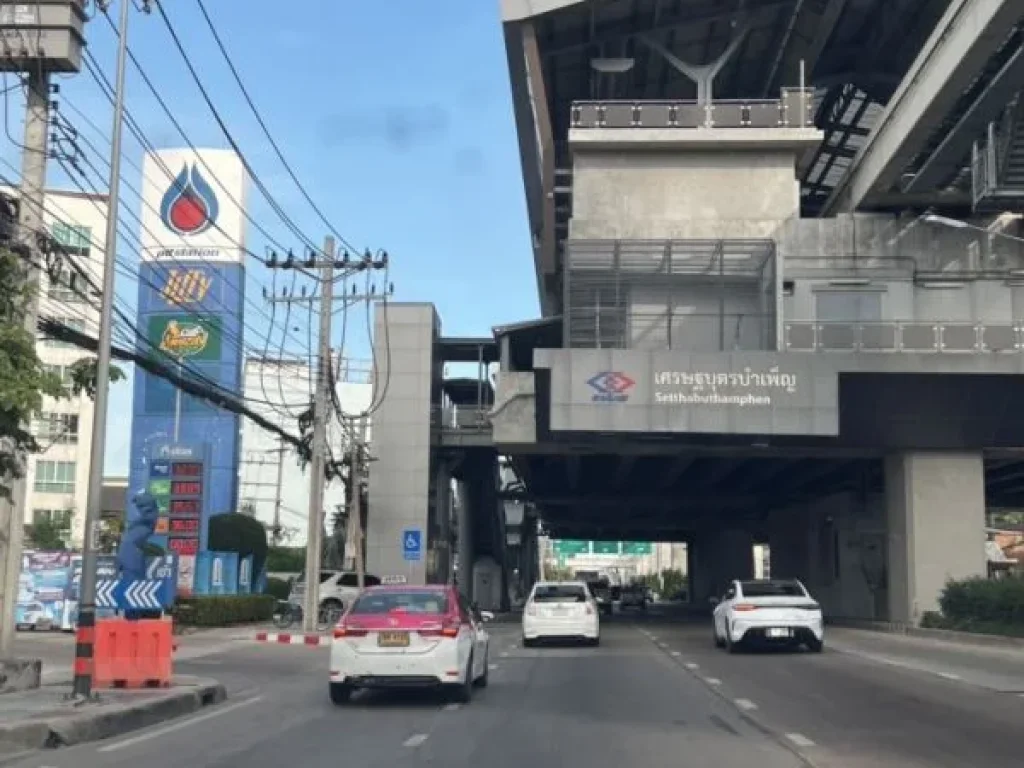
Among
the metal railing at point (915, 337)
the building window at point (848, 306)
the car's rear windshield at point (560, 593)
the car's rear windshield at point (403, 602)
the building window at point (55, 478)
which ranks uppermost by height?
the building window at point (848, 306)

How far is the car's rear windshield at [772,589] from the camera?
2616cm

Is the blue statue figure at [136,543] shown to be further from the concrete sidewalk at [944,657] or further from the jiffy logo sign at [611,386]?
the jiffy logo sign at [611,386]

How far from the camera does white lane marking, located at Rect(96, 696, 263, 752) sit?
480 inches

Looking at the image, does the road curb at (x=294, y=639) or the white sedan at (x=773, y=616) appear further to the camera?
the road curb at (x=294, y=639)

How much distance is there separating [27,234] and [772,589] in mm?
16780

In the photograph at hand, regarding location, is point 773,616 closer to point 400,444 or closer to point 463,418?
point 400,444

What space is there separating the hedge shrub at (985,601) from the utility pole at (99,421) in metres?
22.3

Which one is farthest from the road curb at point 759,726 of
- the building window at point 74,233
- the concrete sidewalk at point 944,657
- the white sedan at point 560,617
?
the building window at point 74,233

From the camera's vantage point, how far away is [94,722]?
12852 mm

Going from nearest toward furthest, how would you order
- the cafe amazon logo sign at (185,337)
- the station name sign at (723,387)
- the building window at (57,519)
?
the station name sign at (723,387) → the cafe amazon logo sign at (185,337) → the building window at (57,519)

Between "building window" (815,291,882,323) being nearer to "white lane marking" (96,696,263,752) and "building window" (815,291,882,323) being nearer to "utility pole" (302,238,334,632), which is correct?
"utility pole" (302,238,334,632)

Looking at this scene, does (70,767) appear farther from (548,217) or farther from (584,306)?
(548,217)

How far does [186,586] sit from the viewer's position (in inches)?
1470

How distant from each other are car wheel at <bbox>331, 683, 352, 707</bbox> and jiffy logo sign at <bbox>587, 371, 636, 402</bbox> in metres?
23.8
